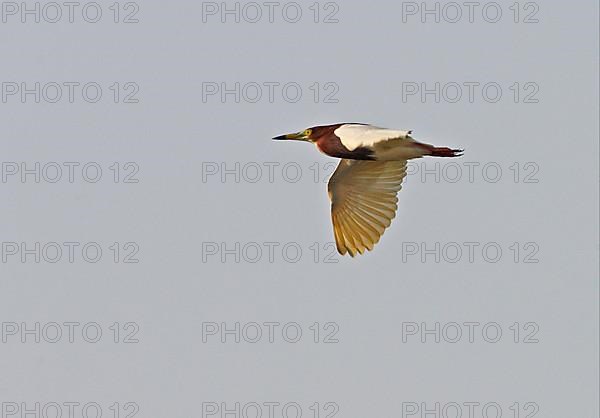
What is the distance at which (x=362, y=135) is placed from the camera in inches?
798

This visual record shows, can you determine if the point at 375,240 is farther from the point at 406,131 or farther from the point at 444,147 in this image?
the point at 406,131

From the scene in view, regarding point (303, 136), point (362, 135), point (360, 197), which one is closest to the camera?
Answer: point (362, 135)

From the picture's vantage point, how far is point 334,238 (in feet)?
75.0

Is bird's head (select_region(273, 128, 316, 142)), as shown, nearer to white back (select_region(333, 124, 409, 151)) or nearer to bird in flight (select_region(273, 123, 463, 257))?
bird in flight (select_region(273, 123, 463, 257))

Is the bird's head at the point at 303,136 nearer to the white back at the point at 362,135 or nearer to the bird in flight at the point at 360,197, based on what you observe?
the bird in flight at the point at 360,197

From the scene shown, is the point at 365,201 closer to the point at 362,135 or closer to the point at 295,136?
the point at 295,136

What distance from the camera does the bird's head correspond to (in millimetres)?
22031

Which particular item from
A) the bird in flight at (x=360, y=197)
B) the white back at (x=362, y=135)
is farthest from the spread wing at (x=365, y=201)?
the white back at (x=362, y=135)

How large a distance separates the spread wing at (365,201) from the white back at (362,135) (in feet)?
6.76

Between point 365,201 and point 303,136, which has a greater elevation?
point 303,136

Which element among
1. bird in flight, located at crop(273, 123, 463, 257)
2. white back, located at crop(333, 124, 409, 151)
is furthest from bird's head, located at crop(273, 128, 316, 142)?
white back, located at crop(333, 124, 409, 151)

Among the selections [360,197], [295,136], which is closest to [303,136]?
[295,136]

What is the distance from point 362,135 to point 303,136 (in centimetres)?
214

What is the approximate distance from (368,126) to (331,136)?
0.67 meters
